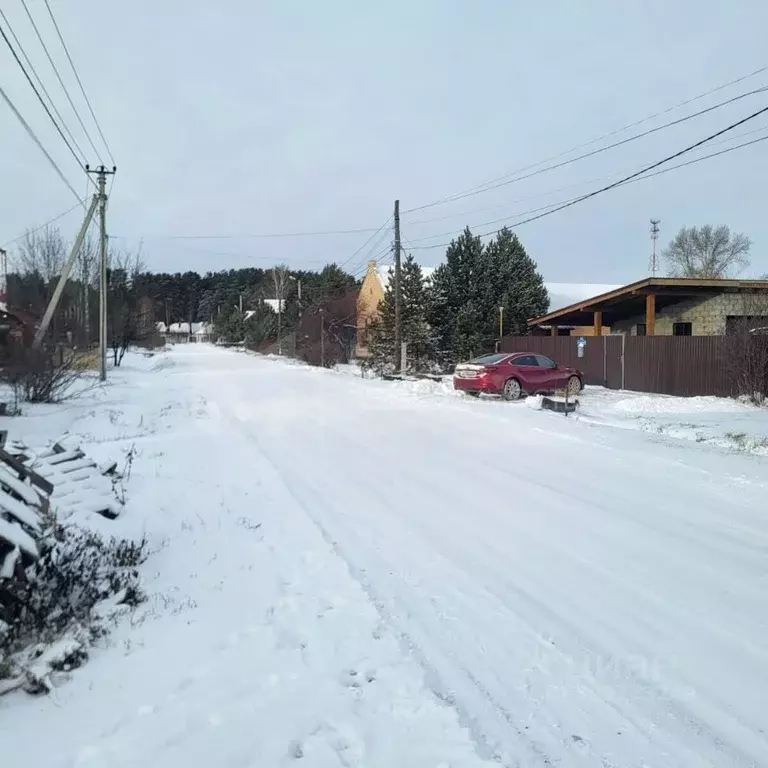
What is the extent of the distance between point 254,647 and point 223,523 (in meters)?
2.65

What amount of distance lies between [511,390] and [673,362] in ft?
19.7

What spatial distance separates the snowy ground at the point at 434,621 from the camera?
292 cm

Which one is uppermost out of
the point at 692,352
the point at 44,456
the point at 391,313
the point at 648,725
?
the point at 391,313

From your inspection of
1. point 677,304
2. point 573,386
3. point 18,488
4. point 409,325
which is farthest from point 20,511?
point 409,325

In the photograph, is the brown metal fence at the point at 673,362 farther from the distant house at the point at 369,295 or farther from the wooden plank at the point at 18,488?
the distant house at the point at 369,295

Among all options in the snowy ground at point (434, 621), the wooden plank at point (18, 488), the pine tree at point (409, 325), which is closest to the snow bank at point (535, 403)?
the snowy ground at point (434, 621)

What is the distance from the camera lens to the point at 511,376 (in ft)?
59.7

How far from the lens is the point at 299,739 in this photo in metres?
2.90

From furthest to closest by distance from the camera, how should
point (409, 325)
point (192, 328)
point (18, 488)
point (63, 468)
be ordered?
point (192, 328) → point (409, 325) → point (63, 468) → point (18, 488)

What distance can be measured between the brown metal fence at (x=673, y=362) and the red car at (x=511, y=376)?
360 cm

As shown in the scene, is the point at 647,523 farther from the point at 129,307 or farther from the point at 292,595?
the point at 129,307

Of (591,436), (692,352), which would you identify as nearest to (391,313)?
(692,352)

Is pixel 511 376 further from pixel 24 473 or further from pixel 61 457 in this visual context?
pixel 24 473

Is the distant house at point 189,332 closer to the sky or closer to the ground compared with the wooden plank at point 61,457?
closer to the sky
